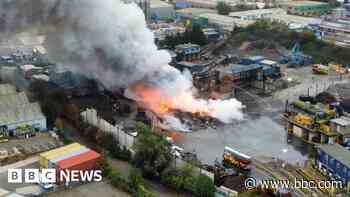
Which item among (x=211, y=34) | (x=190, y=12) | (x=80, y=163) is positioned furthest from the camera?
(x=190, y=12)

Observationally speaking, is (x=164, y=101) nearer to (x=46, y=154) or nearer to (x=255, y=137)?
(x=255, y=137)

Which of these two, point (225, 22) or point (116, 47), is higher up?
point (116, 47)

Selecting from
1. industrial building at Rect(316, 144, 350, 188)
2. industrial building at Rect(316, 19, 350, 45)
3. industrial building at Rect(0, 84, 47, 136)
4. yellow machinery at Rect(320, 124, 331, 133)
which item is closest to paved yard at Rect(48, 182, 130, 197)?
industrial building at Rect(0, 84, 47, 136)

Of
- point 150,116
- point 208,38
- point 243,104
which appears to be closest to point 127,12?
point 150,116

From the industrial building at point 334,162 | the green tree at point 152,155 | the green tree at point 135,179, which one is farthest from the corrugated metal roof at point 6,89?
the industrial building at point 334,162

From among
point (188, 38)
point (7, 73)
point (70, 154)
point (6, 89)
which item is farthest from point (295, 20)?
point (70, 154)

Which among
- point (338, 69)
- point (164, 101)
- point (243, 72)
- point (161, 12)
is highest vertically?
point (161, 12)

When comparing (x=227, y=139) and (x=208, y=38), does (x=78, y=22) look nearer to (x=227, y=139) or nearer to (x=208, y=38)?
(x=227, y=139)
